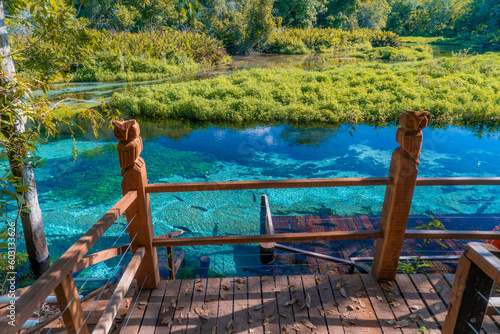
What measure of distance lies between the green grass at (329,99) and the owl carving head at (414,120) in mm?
11244

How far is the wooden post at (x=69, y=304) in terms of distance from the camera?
1577 mm

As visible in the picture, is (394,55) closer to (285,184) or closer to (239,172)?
(239,172)

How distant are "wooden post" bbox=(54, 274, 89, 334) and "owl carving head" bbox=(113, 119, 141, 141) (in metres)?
0.97

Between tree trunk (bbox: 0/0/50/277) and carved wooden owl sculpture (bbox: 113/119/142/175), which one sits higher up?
carved wooden owl sculpture (bbox: 113/119/142/175)

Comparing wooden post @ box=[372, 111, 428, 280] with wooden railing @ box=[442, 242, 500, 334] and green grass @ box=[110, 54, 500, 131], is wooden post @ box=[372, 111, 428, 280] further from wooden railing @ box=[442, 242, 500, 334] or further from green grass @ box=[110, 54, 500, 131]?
green grass @ box=[110, 54, 500, 131]

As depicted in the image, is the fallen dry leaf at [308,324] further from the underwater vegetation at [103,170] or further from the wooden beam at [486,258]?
the underwater vegetation at [103,170]

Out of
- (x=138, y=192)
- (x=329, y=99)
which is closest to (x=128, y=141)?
(x=138, y=192)

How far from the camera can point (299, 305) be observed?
2.68 m

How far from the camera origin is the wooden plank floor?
2.46m

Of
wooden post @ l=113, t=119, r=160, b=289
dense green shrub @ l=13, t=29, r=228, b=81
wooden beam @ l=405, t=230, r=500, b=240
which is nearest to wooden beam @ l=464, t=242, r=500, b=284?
wooden beam @ l=405, t=230, r=500, b=240

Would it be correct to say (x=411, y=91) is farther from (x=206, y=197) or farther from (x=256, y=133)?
(x=206, y=197)

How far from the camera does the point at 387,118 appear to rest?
531 inches

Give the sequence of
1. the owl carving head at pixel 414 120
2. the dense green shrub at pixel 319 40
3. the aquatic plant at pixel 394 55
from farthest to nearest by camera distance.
→ the dense green shrub at pixel 319 40 < the aquatic plant at pixel 394 55 < the owl carving head at pixel 414 120

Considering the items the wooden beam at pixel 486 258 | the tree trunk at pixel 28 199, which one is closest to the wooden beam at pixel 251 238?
the wooden beam at pixel 486 258
